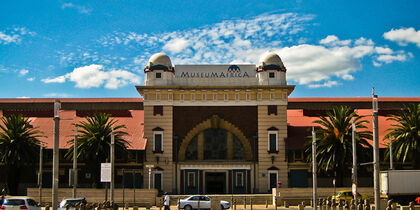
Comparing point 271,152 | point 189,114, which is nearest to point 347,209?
point 271,152

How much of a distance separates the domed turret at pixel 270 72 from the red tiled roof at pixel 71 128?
15793 millimetres

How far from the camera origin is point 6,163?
5844cm

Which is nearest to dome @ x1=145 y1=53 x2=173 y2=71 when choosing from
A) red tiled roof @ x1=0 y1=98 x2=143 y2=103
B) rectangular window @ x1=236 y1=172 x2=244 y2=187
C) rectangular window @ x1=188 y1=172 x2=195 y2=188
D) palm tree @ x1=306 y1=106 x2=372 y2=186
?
red tiled roof @ x1=0 y1=98 x2=143 y2=103

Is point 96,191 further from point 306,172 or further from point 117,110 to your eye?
point 306,172

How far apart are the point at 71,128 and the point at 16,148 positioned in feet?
28.0

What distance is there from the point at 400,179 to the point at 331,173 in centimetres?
1533

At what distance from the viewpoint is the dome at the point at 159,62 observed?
64.9 metres

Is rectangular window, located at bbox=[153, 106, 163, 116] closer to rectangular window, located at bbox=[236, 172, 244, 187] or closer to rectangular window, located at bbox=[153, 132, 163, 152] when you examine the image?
rectangular window, located at bbox=[153, 132, 163, 152]

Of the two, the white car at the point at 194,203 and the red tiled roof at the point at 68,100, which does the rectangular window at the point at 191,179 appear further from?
the red tiled roof at the point at 68,100

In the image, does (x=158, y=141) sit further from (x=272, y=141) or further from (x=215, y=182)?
(x=272, y=141)

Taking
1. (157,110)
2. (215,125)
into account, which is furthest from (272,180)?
(157,110)

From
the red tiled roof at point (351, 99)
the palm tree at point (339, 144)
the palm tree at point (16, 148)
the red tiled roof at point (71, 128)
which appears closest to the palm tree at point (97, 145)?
the red tiled roof at point (71, 128)

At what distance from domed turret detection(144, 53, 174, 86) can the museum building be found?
0.12 m

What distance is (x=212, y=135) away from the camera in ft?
216
